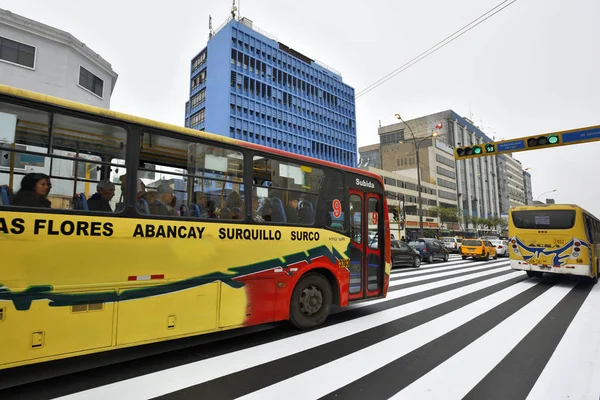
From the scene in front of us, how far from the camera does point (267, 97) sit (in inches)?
2522

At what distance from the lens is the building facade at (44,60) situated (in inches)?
628

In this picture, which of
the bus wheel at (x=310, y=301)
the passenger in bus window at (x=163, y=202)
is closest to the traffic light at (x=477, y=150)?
the bus wheel at (x=310, y=301)

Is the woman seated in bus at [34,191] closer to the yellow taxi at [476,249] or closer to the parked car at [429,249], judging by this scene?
the parked car at [429,249]

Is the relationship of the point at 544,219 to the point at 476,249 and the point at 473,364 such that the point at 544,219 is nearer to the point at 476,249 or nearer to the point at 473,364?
the point at 473,364

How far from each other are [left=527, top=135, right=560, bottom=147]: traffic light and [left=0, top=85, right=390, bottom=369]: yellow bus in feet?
42.1

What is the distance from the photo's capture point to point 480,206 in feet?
332

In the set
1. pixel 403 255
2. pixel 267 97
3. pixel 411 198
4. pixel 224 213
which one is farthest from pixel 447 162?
pixel 224 213

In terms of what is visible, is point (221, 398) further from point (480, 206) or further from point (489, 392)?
point (480, 206)

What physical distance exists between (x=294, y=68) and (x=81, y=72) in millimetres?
57034

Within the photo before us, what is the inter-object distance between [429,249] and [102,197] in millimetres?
20897

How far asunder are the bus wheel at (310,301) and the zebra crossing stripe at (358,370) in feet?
4.18

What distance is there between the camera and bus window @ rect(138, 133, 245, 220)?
423cm

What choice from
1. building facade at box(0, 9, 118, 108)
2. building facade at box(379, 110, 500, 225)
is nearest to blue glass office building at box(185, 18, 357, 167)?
building facade at box(379, 110, 500, 225)

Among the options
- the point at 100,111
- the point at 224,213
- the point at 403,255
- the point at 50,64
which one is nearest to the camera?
the point at 100,111
